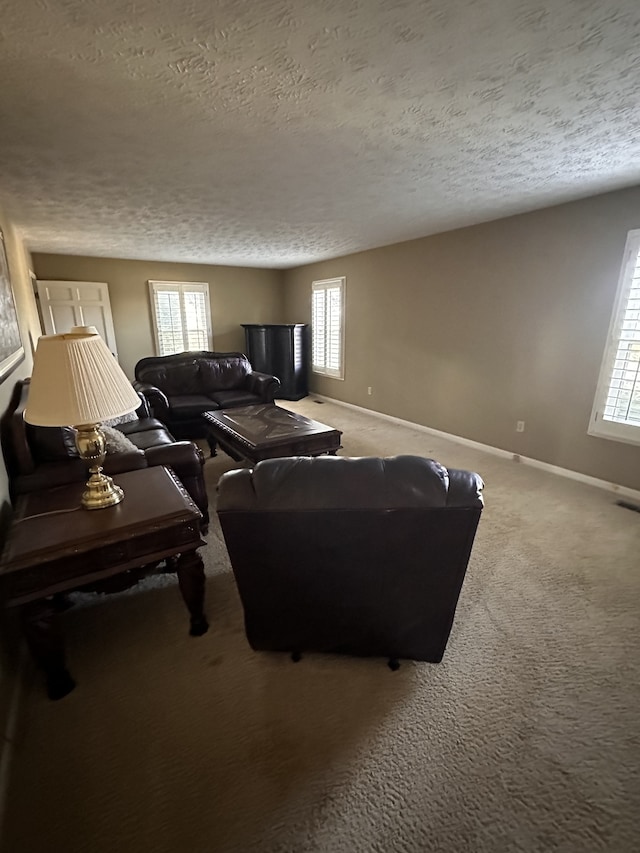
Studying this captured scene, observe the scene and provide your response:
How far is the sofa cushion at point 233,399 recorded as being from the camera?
4613 mm

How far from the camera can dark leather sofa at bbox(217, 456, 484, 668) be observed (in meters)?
1.25

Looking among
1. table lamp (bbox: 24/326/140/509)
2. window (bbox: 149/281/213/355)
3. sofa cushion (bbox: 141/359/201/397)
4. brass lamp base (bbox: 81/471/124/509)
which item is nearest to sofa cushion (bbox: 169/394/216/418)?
sofa cushion (bbox: 141/359/201/397)

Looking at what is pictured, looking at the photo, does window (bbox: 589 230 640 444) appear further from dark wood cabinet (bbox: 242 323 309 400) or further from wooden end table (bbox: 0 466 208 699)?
dark wood cabinet (bbox: 242 323 309 400)

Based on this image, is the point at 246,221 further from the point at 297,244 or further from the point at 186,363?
the point at 186,363

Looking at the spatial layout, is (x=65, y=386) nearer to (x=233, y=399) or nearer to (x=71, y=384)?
(x=71, y=384)

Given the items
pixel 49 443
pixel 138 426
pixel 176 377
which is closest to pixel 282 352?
pixel 176 377

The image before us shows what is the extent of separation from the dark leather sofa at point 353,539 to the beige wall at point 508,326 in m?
2.75

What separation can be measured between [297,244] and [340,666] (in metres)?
4.88

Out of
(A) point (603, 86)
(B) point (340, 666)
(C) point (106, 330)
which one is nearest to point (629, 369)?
(A) point (603, 86)

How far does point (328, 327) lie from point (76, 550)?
5675 mm

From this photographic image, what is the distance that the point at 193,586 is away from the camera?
5.59 feet

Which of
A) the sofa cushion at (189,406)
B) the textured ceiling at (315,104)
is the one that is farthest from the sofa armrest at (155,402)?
the textured ceiling at (315,104)

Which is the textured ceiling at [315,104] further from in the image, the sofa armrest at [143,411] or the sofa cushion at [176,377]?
the sofa cushion at [176,377]

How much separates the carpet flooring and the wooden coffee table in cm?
120
